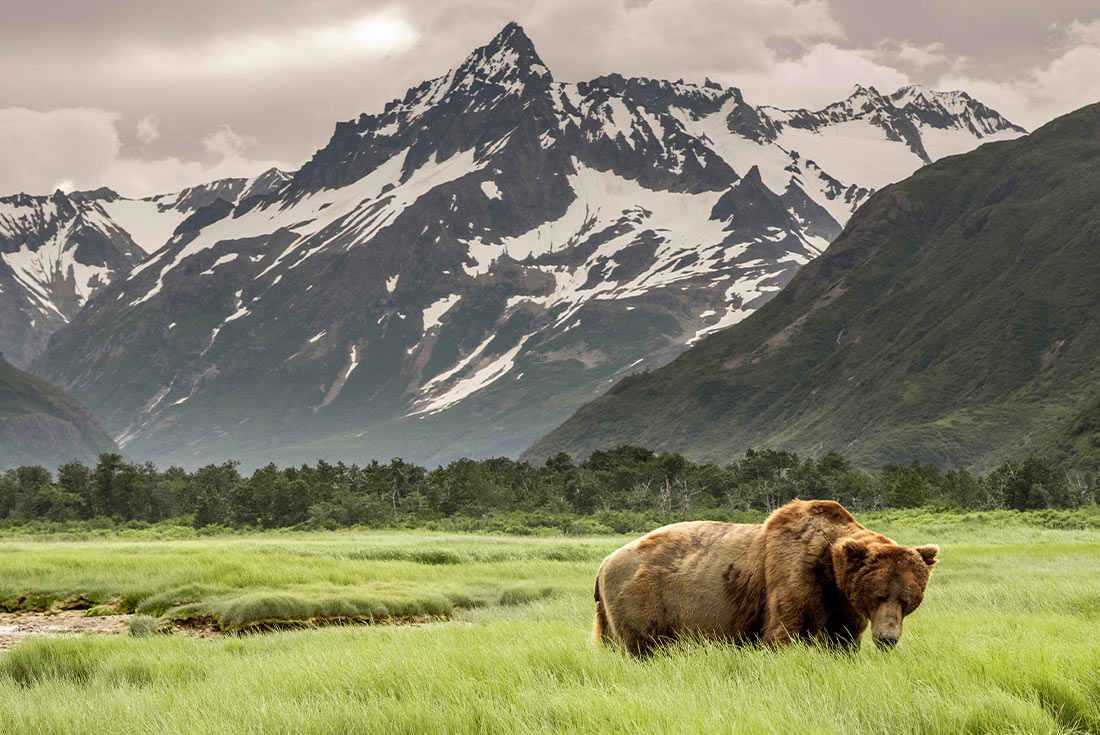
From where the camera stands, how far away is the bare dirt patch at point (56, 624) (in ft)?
70.2

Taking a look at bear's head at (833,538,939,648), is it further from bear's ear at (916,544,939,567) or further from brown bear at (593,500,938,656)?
bear's ear at (916,544,939,567)

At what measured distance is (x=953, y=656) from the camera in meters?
9.45

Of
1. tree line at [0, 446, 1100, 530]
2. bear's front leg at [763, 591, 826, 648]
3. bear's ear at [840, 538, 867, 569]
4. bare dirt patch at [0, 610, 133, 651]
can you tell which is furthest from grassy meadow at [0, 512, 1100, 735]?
tree line at [0, 446, 1100, 530]

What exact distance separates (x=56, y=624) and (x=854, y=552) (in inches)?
853

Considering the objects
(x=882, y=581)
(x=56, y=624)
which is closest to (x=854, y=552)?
(x=882, y=581)

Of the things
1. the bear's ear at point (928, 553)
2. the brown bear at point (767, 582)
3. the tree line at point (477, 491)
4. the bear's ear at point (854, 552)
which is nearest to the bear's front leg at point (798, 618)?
the brown bear at point (767, 582)

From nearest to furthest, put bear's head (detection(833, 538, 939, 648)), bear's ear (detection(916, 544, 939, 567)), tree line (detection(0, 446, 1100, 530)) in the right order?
bear's head (detection(833, 538, 939, 648))
bear's ear (detection(916, 544, 939, 567))
tree line (detection(0, 446, 1100, 530))

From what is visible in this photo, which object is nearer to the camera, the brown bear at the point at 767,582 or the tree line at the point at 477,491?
the brown bear at the point at 767,582

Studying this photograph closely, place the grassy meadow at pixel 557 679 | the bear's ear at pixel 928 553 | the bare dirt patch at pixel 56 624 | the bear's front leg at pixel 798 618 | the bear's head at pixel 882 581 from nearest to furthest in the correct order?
the grassy meadow at pixel 557 679 < the bear's head at pixel 882 581 < the bear's ear at pixel 928 553 < the bear's front leg at pixel 798 618 < the bare dirt patch at pixel 56 624

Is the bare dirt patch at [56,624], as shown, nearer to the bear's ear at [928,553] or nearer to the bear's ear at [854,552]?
the bear's ear at [854,552]

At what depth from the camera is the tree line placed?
7344cm

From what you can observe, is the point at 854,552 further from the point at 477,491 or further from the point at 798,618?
the point at 477,491

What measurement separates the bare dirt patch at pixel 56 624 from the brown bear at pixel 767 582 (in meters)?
15.0

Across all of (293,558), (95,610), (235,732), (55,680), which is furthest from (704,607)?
(293,558)
